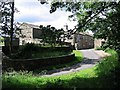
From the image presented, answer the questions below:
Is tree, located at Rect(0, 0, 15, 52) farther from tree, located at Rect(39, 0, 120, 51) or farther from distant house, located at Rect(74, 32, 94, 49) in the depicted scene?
distant house, located at Rect(74, 32, 94, 49)

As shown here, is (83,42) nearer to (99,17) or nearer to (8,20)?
(8,20)

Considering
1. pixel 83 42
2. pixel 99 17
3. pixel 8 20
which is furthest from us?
pixel 83 42

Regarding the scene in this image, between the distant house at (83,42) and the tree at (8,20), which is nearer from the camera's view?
the tree at (8,20)

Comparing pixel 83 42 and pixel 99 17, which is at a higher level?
pixel 99 17

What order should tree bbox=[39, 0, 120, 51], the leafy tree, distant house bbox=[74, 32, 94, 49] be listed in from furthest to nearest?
distant house bbox=[74, 32, 94, 49] → the leafy tree → tree bbox=[39, 0, 120, 51]

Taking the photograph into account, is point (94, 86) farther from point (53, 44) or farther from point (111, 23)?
point (111, 23)

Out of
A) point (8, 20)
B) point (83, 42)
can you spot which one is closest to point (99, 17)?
point (8, 20)

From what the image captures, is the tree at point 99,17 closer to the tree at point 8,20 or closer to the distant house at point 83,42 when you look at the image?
the tree at point 8,20

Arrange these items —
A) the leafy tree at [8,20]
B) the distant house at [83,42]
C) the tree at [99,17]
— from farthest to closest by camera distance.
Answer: the distant house at [83,42] < the leafy tree at [8,20] < the tree at [99,17]

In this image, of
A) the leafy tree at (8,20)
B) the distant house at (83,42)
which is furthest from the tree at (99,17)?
the distant house at (83,42)

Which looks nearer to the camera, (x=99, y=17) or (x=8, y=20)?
(x=99, y=17)

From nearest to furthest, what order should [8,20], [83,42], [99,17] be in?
[99,17]
[8,20]
[83,42]

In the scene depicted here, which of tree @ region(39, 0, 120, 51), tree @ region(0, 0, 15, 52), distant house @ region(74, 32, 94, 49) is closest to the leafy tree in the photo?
tree @ region(0, 0, 15, 52)

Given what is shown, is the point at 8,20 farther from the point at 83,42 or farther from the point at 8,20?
the point at 83,42
